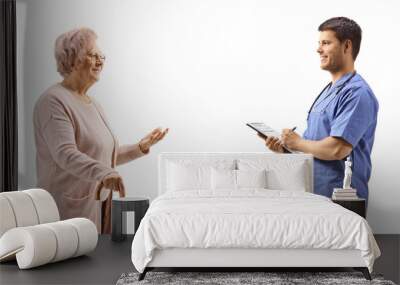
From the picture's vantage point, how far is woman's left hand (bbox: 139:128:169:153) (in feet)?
24.3

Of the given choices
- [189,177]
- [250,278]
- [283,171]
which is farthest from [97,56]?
[250,278]

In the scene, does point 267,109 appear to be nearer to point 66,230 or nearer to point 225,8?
point 225,8

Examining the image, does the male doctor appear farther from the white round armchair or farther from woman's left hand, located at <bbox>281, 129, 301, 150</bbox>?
the white round armchair

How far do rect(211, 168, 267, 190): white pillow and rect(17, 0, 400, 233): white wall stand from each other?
0.61 metres

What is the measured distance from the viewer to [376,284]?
4.88 meters

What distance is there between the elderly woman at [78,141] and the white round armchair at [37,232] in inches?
48.0

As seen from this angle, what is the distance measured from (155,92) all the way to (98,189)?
4.04ft

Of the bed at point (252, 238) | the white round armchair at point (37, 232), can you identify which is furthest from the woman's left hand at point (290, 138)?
the white round armchair at point (37, 232)

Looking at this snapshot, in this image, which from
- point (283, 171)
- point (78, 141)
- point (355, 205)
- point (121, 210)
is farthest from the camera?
point (78, 141)

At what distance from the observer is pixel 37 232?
17.5ft

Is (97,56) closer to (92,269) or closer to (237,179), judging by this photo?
(237,179)

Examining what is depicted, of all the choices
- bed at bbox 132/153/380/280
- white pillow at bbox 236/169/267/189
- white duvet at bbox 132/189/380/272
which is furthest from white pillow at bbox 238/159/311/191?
white duvet at bbox 132/189/380/272

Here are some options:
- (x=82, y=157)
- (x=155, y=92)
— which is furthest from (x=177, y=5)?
(x=82, y=157)

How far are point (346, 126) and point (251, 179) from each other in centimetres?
120
